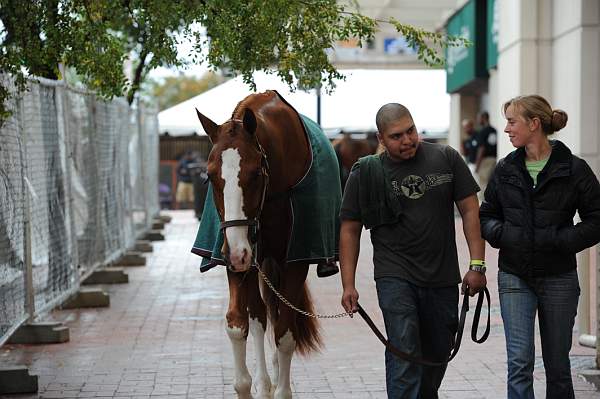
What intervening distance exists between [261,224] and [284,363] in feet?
3.06

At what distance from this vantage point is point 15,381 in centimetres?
788

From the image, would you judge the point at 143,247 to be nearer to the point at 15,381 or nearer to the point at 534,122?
the point at 15,381

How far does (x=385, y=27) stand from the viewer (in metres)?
37.3

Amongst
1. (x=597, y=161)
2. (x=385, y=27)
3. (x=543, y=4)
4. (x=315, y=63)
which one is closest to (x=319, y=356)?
(x=315, y=63)

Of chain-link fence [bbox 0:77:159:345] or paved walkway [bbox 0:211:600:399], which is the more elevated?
chain-link fence [bbox 0:77:159:345]

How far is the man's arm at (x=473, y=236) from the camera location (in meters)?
5.84

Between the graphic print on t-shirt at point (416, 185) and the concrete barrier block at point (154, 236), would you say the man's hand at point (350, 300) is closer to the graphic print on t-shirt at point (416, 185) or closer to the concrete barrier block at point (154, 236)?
the graphic print on t-shirt at point (416, 185)

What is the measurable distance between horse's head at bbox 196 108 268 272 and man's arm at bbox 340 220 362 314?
577 mm

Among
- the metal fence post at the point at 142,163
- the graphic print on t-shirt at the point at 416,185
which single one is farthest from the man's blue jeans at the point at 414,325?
A: the metal fence post at the point at 142,163

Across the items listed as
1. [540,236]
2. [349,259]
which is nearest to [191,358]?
[349,259]

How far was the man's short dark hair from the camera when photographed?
5.72 metres

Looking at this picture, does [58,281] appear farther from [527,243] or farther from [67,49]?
[527,243]

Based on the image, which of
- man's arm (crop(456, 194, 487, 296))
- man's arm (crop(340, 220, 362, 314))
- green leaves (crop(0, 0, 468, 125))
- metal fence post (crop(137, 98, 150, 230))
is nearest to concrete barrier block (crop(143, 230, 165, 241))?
metal fence post (crop(137, 98, 150, 230))

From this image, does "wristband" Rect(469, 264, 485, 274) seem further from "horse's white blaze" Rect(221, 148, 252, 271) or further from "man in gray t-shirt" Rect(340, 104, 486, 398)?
"horse's white blaze" Rect(221, 148, 252, 271)
